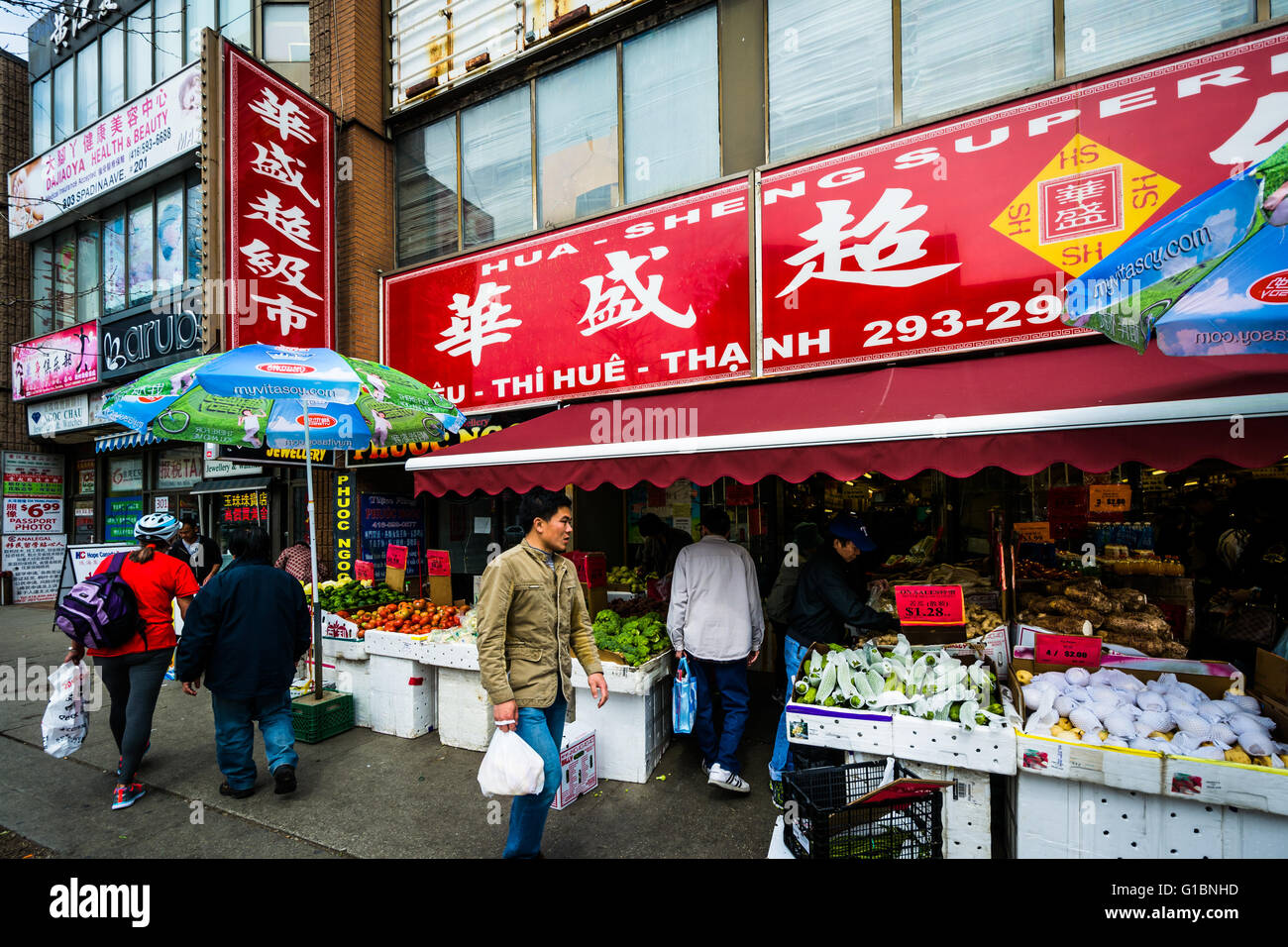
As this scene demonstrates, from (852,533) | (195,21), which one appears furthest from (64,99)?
(852,533)

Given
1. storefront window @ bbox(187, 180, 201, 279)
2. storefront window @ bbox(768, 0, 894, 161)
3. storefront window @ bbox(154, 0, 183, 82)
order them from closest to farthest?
storefront window @ bbox(768, 0, 894, 161)
storefront window @ bbox(187, 180, 201, 279)
storefront window @ bbox(154, 0, 183, 82)

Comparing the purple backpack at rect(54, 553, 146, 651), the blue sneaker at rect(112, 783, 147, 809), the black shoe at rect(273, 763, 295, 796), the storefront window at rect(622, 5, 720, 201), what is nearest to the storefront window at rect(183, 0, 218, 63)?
the storefront window at rect(622, 5, 720, 201)

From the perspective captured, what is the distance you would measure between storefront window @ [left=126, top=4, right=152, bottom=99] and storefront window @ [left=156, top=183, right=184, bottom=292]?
2.61 meters

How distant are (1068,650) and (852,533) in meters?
1.53

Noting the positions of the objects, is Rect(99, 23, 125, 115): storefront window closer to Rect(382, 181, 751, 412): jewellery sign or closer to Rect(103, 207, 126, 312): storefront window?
Rect(103, 207, 126, 312): storefront window

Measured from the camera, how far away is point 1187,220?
258 centimetres

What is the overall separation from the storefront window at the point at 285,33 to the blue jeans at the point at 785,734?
463 inches

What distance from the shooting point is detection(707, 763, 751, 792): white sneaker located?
422 centimetres

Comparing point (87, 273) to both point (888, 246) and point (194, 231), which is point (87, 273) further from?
point (888, 246)

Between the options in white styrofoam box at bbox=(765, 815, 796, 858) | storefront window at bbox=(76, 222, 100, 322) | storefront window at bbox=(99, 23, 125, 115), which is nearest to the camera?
white styrofoam box at bbox=(765, 815, 796, 858)

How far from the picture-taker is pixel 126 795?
169 inches

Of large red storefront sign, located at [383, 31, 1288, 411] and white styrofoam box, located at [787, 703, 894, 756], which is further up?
large red storefront sign, located at [383, 31, 1288, 411]

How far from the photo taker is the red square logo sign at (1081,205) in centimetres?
459
